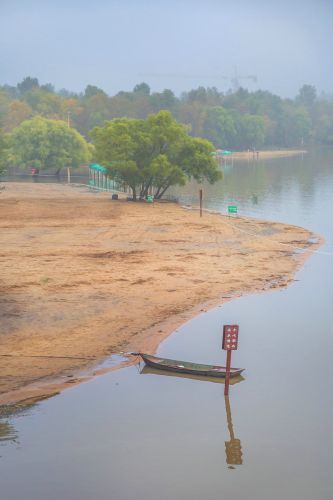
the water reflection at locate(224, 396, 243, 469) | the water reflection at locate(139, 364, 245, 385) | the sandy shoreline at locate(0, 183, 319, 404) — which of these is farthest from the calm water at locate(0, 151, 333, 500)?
the sandy shoreline at locate(0, 183, 319, 404)

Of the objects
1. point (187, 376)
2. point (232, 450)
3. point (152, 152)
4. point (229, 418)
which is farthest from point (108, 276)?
point (152, 152)

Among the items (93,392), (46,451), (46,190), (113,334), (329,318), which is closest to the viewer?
(46,451)

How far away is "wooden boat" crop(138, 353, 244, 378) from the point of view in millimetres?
30656

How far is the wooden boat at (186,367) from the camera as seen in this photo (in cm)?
3066

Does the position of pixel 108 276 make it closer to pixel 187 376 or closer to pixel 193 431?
pixel 187 376

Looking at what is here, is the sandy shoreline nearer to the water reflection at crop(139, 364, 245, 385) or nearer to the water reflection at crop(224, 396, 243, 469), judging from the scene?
the water reflection at crop(139, 364, 245, 385)

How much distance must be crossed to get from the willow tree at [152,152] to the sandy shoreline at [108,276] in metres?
6.03

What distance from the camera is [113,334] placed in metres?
A: 35.3

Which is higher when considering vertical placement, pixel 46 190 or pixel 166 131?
pixel 166 131

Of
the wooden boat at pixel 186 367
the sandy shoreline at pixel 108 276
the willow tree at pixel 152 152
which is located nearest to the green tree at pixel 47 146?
the willow tree at pixel 152 152

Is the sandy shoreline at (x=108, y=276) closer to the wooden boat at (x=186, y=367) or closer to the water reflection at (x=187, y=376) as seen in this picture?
the water reflection at (x=187, y=376)

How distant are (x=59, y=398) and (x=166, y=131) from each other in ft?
208

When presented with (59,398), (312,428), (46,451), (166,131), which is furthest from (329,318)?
(166,131)

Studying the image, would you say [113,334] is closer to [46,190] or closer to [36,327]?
[36,327]
